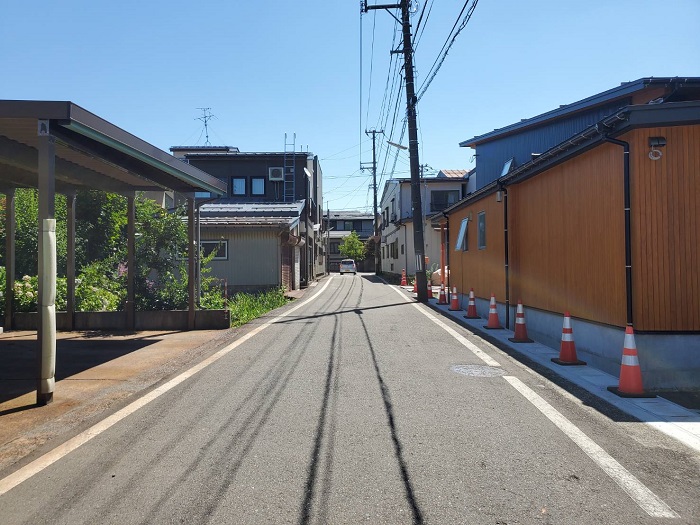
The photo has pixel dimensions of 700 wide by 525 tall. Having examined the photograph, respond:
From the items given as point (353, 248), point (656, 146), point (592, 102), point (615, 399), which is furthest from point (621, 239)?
point (353, 248)

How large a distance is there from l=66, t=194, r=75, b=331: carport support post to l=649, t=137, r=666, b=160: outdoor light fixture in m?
10.3

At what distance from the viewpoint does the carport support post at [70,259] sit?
405 inches

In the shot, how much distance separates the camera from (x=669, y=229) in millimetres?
6148

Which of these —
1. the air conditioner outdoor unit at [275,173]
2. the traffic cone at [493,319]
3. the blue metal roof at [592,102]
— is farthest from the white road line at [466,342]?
the air conditioner outdoor unit at [275,173]

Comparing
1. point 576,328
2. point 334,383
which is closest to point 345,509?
point 334,383

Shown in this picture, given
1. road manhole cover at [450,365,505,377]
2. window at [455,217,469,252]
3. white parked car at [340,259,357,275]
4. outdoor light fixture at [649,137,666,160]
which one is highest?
outdoor light fixture at [649,137,666,160]

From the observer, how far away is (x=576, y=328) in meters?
7.97

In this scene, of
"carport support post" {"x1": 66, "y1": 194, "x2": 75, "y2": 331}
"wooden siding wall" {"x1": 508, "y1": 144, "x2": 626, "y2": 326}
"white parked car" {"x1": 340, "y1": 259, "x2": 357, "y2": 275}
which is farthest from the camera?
"white parked car" {"x1": 340, "y1": 259, "x2": 357, "y2": 275}

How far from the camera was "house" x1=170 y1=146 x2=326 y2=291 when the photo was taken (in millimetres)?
21016

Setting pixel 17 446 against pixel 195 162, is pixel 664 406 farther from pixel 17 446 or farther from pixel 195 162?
pixel 195 162

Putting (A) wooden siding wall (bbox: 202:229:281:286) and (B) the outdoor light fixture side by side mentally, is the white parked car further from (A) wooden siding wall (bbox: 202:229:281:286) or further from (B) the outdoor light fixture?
(B) the outdoor light fixture

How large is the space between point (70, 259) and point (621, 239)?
10.1 meters

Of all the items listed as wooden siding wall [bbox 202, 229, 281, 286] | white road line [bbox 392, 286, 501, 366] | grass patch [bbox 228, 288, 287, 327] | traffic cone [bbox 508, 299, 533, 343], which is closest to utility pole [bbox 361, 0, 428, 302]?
white road line [bbox 392, 286, 501, 366]

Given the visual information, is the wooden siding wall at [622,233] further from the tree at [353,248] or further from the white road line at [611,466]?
the tree at [353,248]
